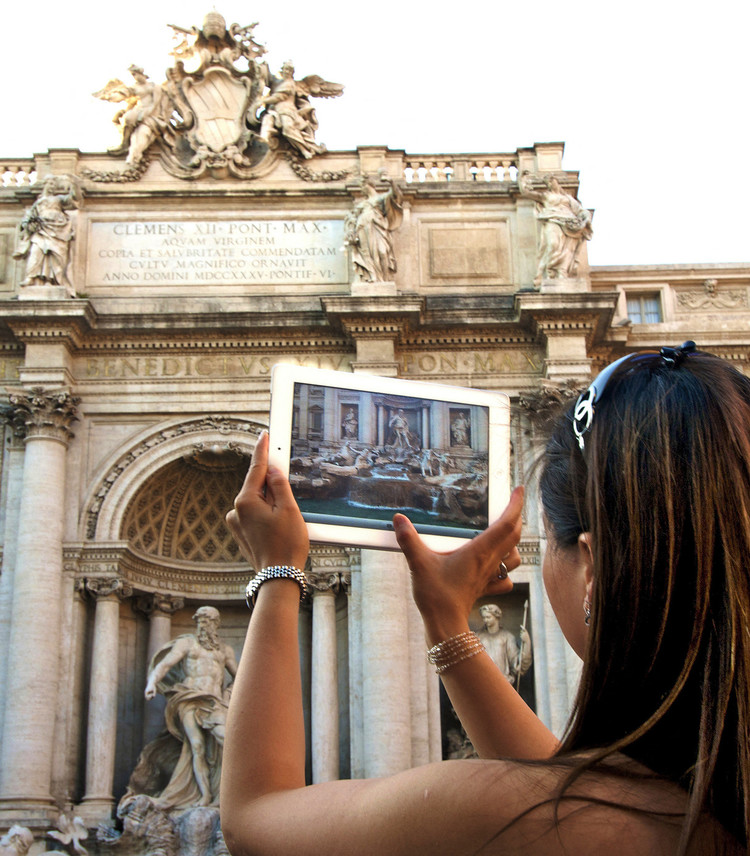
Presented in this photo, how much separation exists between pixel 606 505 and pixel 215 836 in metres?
15.5

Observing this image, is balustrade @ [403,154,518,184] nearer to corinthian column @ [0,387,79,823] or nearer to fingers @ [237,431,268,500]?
corinthian column @ [0,387,79,823]

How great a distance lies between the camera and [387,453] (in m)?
2.72

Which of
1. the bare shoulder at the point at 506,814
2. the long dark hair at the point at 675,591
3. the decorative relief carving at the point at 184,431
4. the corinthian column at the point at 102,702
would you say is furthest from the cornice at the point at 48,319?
the bare shoulder at the point at 506,814

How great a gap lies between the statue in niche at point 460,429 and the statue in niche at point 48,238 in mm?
16872

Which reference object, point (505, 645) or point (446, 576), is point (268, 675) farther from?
point (505, 645)

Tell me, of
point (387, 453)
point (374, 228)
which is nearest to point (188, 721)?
point (374, 228)

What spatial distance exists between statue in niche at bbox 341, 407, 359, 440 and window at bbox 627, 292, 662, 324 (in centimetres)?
1834

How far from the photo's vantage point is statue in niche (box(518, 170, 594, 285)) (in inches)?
746

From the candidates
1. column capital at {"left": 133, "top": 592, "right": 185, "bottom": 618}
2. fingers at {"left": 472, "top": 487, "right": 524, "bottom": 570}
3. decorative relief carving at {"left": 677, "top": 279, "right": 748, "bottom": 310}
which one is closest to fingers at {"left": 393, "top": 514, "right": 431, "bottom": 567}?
fingers at {"left": 472, "top": 487, "right": 524, "bottom": 570}

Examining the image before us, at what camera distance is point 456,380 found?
18.8 meters

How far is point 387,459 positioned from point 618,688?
127 cm

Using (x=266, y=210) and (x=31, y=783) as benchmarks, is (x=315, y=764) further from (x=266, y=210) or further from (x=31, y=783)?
(x=266, y=210)

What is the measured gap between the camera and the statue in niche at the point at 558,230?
62.1 ft

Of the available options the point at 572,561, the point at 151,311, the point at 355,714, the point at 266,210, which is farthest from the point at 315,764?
the point at 572,561
